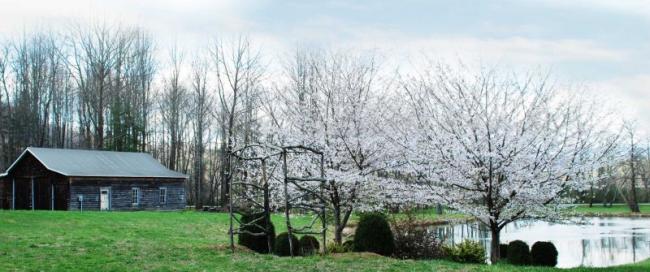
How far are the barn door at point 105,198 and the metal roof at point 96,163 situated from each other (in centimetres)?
91

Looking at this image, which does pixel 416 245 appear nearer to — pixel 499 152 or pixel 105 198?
pixel 499 152

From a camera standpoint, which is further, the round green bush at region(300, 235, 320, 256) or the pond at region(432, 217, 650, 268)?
the pond at region(432, 217, 650, 268)

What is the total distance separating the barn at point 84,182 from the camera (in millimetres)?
32406

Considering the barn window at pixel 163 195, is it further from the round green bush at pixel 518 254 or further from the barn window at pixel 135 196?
the round green bush at pixel 518 254

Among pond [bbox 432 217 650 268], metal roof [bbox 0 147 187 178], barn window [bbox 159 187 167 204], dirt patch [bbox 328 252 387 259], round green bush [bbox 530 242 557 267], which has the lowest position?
pond [bbox 432 217 650 268]

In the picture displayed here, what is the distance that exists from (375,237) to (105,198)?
952 inches

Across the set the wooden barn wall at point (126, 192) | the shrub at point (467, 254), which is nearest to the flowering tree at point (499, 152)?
the shrub at point (467, 254)

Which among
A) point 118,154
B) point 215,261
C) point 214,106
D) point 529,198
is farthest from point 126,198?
point 529,198

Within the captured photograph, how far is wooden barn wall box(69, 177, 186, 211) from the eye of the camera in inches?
1277

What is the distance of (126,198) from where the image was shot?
3459 centimetres

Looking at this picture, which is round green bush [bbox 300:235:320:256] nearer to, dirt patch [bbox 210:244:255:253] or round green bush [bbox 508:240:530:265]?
dirt patch [bbox 210:244:255:253]

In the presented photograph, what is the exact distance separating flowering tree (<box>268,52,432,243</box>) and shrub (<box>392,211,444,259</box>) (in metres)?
1.10

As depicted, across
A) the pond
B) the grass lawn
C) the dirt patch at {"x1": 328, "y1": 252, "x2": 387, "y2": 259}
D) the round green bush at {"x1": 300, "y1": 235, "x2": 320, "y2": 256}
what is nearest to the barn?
the grass lawn

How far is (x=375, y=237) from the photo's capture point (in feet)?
44.3
